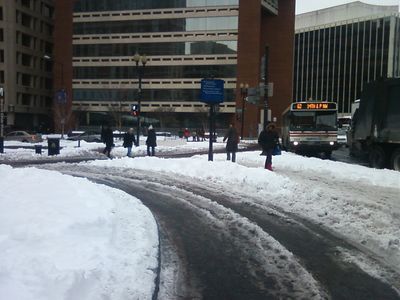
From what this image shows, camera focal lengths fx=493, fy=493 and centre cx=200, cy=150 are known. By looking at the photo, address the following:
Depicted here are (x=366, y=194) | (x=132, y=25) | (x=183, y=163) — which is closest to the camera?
(x=366, y=194)

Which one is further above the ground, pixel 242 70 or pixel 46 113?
pixel 242 70

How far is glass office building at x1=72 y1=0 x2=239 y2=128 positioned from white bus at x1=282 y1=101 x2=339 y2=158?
51.6m

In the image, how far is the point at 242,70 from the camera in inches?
3127

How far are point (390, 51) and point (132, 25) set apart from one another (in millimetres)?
51151

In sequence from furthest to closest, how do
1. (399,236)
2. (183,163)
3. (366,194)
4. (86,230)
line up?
(183,163) → (366,194) → (399,236) → (86,230)

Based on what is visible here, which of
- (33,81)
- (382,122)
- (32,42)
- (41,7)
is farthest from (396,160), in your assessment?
(41,7)

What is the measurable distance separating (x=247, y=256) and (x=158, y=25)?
81755 mm

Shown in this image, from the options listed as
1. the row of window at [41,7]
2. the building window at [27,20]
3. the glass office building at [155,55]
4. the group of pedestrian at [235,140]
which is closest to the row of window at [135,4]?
the glass office building at [155,55]

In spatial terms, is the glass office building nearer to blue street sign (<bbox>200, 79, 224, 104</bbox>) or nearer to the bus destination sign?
the bus destination sign

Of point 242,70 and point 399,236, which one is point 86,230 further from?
point 242,70

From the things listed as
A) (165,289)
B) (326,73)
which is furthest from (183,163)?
(326,73)

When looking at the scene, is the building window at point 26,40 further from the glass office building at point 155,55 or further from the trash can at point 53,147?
the trash can at point 53,147

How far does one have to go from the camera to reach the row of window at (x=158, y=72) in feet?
266

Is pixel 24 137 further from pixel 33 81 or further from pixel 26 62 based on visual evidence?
pixel 26 62
